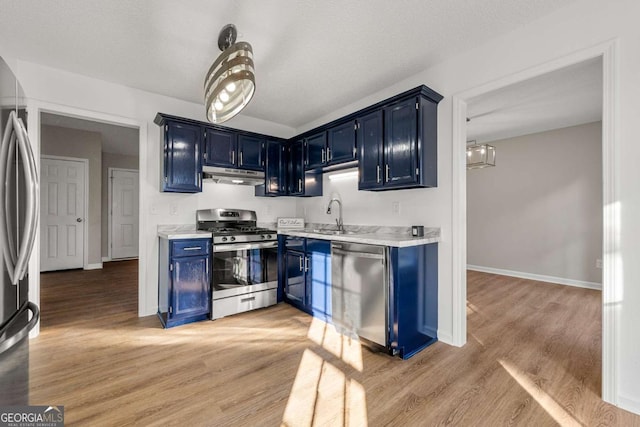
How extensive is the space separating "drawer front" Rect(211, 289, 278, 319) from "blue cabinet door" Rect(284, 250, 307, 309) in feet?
0.62

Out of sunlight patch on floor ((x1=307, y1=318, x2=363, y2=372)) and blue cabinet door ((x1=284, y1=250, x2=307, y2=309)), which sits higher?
blue cabinet door ((x1=284, y1=250, x2=307, y2=309))

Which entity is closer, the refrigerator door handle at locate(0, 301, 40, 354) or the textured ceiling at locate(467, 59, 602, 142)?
the refrigerator door handle at locate(0, 301, 40, 354)

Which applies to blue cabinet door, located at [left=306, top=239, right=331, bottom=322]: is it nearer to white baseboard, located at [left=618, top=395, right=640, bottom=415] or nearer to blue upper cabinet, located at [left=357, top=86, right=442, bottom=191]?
blue upper cabinet, located at [left=357, top=86, right=442, bottom=191]

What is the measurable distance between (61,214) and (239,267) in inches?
182

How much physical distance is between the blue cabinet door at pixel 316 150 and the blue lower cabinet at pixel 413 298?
169cm

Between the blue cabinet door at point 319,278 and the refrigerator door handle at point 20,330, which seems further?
the blue cabinet door at point 319,278

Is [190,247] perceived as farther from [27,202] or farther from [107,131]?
[107,131]

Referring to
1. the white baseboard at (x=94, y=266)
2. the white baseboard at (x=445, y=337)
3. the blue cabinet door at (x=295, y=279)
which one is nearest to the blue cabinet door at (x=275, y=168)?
the blue cabinet door at (x=295, y=279)

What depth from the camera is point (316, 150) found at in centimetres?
376

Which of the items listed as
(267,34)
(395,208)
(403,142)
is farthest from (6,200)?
(395,208)

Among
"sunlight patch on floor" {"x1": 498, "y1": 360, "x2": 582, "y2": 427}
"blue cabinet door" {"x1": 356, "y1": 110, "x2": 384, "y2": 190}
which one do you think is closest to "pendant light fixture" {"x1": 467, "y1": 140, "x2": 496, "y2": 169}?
"blue cabinet door" {"x1": 356, "y1": 110, "x2": 384, "y2": 190}

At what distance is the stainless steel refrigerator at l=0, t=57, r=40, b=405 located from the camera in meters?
0.90

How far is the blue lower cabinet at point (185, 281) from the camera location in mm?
2977

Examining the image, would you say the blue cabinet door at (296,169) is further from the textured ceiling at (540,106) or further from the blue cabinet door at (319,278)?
the textured ceiling at (540,106)
